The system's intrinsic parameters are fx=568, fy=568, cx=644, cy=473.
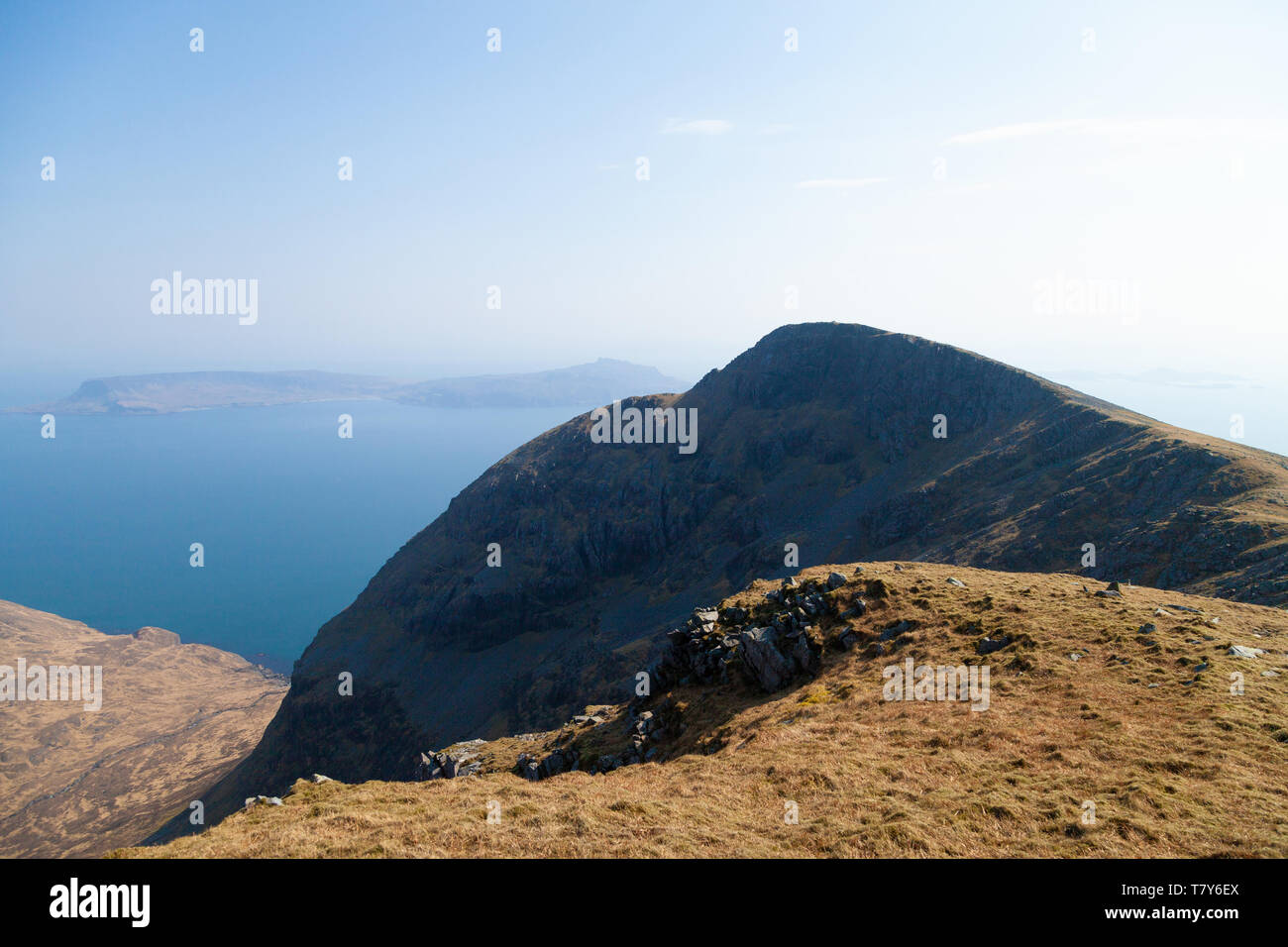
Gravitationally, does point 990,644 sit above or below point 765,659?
above

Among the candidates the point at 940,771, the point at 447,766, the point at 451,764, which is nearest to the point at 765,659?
the point at 940,771

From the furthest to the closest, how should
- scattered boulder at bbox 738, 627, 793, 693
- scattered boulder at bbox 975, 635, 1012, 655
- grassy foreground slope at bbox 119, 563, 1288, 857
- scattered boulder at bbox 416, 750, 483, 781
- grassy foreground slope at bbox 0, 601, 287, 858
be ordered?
grassy foreground slope at bbox 0, 601, 287, 858
scattered boulder at bbox 416, 750, 483, 781
scattered boulder at bbox 738, 627, 793, 693
scattered boulder at bbox 975, 635, 1012, 655
grassy foreground slope at bbox 119, 563, 1288, 857

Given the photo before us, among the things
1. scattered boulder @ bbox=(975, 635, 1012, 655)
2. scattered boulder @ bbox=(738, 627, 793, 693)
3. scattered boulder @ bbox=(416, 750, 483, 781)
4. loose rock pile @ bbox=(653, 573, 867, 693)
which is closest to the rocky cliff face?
scattered boulder @ bbox=(975, 635, 1012, 655)

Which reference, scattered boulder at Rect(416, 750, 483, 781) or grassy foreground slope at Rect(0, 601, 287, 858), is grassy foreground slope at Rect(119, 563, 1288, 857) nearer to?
scattered boulder at Rect(416, 750, 483, 781)

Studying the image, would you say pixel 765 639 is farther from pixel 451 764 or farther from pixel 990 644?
pixel 451 764

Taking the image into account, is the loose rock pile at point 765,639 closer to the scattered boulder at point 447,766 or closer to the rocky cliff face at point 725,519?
the scattered boulder at point 447,766
